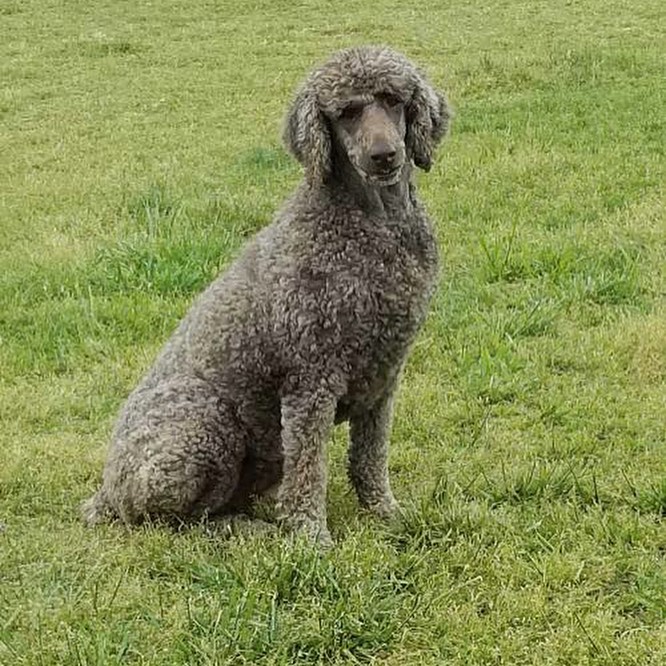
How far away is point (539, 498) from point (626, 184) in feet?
13.3

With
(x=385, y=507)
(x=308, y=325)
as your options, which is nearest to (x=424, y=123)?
(x=308, y=325)

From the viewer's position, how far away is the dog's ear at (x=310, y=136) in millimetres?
3955

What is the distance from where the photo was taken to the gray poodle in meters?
3.96

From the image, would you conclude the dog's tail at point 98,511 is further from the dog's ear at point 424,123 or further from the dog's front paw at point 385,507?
the dog's ear at point 424,123

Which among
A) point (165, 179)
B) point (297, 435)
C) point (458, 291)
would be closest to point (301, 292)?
point (297, 435)

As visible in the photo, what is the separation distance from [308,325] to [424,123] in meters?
0.74

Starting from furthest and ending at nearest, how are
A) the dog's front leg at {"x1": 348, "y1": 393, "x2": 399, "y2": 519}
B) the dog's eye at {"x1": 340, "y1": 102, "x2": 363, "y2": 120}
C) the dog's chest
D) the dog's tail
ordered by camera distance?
1. the dog's front leg at {"x1": 348, "y1": 393, "x2": 399, "y2": 519}
2. the dog's tail
3. the dog's chest
4. the dog's eye at {"x1": 340, "y1": 102, "x2": 363, "y2": 120}

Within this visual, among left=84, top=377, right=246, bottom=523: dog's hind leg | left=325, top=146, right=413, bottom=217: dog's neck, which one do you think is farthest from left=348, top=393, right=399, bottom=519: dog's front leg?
left=325, top=146, right=413, bottom=217: dog's neck

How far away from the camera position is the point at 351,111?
3.91 meters

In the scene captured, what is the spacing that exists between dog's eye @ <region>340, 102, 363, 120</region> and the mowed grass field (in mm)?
1300

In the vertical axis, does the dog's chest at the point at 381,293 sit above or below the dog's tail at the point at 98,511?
above

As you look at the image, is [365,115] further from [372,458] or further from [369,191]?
[372,458]

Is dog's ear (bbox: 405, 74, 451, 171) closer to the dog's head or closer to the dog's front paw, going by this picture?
the dog's head

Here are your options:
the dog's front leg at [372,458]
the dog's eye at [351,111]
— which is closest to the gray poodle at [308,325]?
the dog's eye at [351,111]
